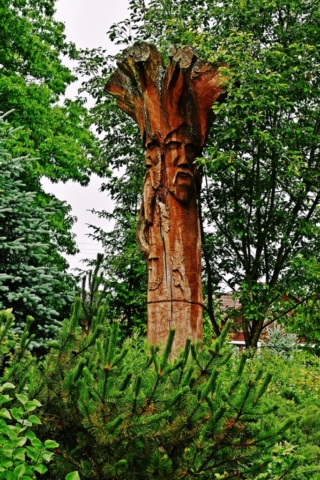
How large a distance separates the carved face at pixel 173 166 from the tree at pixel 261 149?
2046 mm

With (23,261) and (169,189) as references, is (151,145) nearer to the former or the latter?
(169,189)

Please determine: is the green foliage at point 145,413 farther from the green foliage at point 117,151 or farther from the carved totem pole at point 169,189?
the green foliage at point 117,151

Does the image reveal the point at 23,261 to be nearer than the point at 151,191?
Yes

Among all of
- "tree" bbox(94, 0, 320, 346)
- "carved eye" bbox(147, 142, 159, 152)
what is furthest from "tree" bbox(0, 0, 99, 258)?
"carved eye" bbox(147, 142, 159, 152)

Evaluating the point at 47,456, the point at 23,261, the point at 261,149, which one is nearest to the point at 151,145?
the point at 23,261

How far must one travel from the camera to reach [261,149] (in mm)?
10680

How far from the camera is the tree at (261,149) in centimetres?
1003

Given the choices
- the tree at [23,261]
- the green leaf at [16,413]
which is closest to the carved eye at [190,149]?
the tree at [23,261]

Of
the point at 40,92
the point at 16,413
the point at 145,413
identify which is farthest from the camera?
the point at 40,92

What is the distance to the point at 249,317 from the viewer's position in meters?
10.4

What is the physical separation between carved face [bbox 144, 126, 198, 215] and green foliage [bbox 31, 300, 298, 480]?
4.27m

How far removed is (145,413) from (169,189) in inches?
183

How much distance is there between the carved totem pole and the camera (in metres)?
7.09

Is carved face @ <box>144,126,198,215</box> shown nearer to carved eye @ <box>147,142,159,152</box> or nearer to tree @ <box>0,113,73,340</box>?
carved eye @ <box>147,142,159,152</box>
